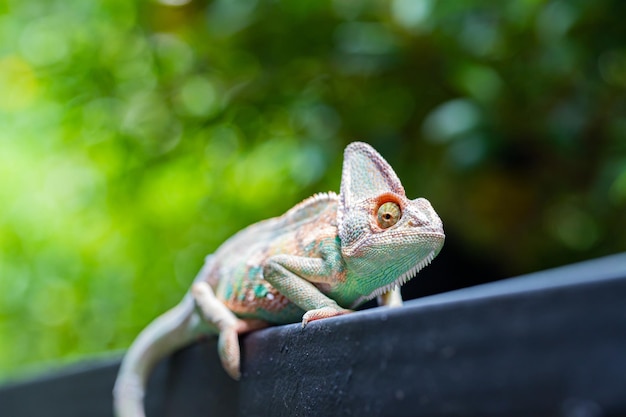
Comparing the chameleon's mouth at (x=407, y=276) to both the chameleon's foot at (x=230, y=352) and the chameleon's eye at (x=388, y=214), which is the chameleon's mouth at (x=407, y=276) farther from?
the chameleon's foot at (x=230, y=352)

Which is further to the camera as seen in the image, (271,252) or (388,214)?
(271,252)

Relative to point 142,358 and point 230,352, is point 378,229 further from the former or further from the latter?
point 142,358

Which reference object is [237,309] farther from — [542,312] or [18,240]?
[18,240]

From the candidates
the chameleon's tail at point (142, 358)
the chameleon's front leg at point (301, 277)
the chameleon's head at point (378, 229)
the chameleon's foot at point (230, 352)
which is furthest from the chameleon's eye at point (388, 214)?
the chameleon's tail at point (142, 358)

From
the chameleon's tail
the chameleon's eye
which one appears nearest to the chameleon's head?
the chameleon's eye

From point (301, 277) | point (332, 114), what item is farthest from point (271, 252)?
point (332, 114)

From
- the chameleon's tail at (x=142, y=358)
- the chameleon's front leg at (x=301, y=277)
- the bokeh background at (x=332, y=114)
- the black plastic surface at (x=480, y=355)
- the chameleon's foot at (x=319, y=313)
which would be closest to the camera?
the black plastic surface at (x=480, y=355)
